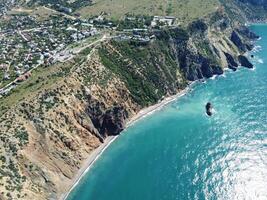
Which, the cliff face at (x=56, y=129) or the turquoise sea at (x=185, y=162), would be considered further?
the turquoise sea at (x=185, y=162)

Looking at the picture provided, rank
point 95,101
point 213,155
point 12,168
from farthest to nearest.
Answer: point 95,101 < point 213,155 < point 12,168

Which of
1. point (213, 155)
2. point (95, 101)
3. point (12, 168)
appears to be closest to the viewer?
point (12, 168)

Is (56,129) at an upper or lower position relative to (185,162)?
upper

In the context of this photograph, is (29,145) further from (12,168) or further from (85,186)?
(85,186)

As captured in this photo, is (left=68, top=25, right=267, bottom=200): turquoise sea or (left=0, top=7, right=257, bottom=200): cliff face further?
(left=68, top=25, right=267, bottom=200): turquoise sea

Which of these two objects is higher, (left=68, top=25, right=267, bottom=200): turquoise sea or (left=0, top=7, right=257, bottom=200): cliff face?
(left=0, top=7, right=257, bottom=200): cliff face

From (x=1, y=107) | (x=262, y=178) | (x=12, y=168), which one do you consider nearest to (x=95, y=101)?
(x=1, y=107)

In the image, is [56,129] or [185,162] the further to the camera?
[56,129]

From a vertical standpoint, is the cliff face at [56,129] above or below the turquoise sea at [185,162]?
above
